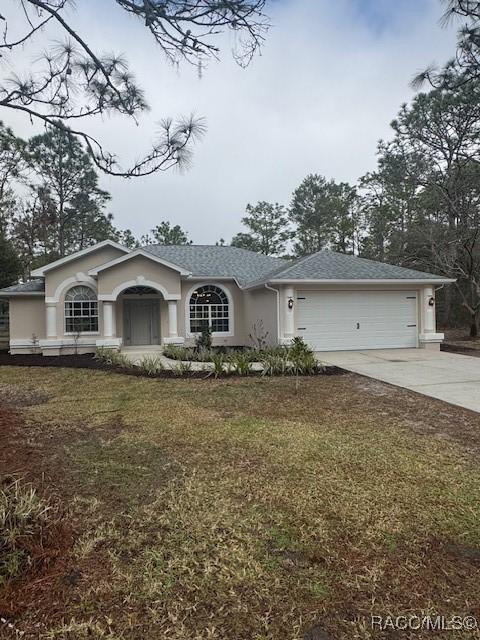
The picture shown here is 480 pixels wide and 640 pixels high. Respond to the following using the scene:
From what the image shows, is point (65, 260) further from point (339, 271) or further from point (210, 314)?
point (339, 271)

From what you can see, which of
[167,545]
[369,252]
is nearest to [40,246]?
[369,252]

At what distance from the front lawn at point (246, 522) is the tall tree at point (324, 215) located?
1125 inches

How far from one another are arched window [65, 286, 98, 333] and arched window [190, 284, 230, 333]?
3657 millimetres

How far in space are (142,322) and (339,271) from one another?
7.83m

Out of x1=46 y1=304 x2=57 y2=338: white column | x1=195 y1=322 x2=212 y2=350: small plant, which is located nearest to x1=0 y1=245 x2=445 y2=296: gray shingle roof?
x1=46 y1=304 x2=57 y2=338: white column

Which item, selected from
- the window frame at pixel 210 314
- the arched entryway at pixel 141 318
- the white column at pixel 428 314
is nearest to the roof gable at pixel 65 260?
the arched entryway at pixel 141 318

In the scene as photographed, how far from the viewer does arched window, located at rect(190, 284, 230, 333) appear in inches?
623

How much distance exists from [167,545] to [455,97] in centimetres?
1723

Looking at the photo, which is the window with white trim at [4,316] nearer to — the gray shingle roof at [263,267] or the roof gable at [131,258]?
the gray shingle roof at [263,267]

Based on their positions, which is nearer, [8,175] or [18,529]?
[18,529]

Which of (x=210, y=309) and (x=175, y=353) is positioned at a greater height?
(x=210, y=309)

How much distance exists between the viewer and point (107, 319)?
13.9 m

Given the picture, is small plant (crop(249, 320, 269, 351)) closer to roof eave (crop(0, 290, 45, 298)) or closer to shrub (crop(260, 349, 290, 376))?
shrub (crop(260, 349, 290, 376))

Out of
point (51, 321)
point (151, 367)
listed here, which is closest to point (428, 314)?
point (151, 367)
